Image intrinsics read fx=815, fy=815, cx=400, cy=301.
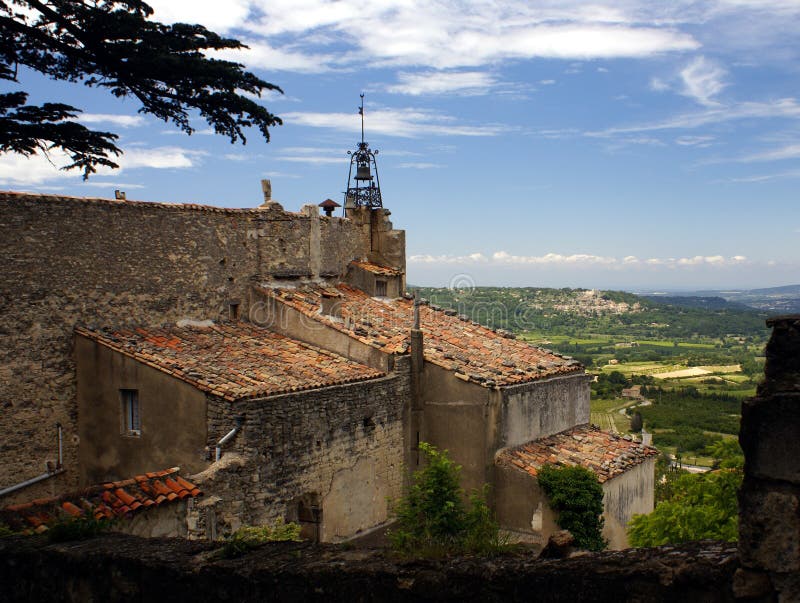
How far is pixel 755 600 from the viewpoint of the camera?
179 inches

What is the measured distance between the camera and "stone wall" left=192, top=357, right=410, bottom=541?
14023 mm

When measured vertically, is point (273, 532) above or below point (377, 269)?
below

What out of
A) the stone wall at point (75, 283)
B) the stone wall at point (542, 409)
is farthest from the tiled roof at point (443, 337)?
the stone wall at point (75, 283)

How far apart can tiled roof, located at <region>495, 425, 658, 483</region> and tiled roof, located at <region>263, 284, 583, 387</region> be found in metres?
1.62

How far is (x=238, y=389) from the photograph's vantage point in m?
14.4

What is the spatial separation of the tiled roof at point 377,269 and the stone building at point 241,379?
1353 millimetres

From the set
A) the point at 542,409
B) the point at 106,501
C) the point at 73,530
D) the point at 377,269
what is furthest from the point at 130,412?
the point at 377,269

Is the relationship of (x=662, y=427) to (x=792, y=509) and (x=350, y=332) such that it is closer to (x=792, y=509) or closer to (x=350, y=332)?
(x=350, y=332)

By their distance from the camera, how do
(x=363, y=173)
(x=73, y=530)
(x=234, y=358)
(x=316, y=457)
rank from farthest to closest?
(x=363, y=173) → (x=234, y=358) → (x=316, y=457) → (x=73, y=530)

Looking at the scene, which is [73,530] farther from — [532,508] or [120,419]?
[532,508]

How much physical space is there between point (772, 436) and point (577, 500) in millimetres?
13264

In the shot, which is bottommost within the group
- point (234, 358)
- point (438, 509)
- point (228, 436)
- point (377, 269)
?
point (438, 509)

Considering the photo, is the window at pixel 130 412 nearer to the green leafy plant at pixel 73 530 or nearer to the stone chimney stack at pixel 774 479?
the green leafy plant at pixel 73 530

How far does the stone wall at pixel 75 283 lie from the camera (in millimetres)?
14484
